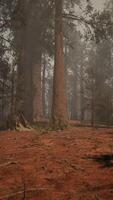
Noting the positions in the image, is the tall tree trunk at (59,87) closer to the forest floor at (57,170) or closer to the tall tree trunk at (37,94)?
the forest floor at (57,170)

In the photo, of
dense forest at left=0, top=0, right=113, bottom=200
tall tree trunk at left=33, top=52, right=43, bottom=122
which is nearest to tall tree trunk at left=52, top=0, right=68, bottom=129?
dense forest at left=0, top=0, right=113, bottom=200

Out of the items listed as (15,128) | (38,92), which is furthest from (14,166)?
(38,92)

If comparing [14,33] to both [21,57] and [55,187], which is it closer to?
[21,57]

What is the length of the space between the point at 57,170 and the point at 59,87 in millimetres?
11165

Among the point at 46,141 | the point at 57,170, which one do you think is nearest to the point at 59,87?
the point at 46,141

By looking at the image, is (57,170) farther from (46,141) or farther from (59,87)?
(59,87)

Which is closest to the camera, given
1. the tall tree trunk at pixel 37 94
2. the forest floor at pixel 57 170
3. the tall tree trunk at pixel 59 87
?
the forest floor at pixel 57 170

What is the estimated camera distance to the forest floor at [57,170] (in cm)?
642

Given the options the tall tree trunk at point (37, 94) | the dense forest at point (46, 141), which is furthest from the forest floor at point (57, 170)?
the tall tree trunk at point (37, 94)

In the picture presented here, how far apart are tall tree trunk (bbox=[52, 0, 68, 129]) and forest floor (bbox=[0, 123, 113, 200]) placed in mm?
6206

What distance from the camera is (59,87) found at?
19.0 metres

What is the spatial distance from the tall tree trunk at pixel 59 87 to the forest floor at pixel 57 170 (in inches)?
244

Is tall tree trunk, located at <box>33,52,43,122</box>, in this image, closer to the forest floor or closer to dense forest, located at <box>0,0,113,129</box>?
A: dense forest, located at <box>0,0,113,129</box>

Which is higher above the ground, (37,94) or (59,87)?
(37,94)
